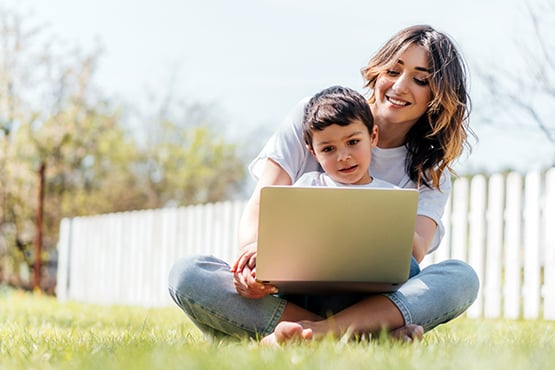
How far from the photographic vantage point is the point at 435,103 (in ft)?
9.65

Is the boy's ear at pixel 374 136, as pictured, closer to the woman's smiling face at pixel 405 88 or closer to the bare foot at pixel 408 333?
the woman's smiling face at pixel 405 88

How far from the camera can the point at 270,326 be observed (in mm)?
2521

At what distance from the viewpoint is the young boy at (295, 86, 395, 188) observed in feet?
8.54

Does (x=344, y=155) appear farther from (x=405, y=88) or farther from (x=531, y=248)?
(x=531, y=248)

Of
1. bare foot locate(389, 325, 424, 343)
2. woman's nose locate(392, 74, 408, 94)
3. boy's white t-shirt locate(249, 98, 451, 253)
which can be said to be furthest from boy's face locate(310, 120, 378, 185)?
bare foot locate(389, 325, 424, 343)

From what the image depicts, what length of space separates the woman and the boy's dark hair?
0.20 m

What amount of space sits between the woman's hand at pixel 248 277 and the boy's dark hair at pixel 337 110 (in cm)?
48

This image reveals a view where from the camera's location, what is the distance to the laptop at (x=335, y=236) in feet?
7.28

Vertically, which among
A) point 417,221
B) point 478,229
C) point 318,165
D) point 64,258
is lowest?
point 64,258

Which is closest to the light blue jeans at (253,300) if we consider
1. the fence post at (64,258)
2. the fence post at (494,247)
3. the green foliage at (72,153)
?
the fence post at (494,247)

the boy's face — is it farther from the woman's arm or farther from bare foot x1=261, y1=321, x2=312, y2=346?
bare foot x1=261, y1=321, x2=312, y2=346

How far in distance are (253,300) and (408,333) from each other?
0.49 m

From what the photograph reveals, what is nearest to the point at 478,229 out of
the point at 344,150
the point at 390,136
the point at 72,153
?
the point at 390,136

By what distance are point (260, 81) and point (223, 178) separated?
3.97 meters
